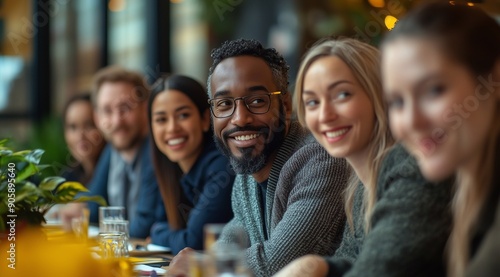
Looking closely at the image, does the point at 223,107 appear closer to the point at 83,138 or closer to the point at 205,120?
the point at 205,120

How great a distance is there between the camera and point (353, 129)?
7.13 ft

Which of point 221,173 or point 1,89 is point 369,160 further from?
point 1,89

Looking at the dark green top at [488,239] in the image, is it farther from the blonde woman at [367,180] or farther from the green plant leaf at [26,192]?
the green plant leaf at [26,192]

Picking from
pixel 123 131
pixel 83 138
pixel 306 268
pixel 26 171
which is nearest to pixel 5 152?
pixel 26 171

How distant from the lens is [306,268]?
6.46ft

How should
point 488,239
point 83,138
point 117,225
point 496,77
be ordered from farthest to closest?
point 83,138, point 117,225, point 496,77, point 488,239

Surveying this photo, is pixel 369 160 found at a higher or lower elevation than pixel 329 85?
lower

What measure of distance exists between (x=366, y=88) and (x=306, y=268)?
0.54 m

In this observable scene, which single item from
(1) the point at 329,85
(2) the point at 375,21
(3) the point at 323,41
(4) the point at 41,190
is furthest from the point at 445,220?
(2) the point at 375,21

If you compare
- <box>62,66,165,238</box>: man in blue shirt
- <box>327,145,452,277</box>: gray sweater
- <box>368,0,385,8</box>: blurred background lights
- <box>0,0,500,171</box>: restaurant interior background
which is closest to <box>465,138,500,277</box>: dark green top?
<box>327,145,452,277</box>: gray sweater

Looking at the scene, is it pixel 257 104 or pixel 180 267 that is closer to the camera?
pixel 180 267

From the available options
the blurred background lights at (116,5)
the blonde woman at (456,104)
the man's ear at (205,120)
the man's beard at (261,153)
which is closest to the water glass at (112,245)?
the man's beard at (261,153)

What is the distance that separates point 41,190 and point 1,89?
17.1ft

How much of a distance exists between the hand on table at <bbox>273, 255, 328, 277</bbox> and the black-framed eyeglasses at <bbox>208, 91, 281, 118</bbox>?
0.84m
